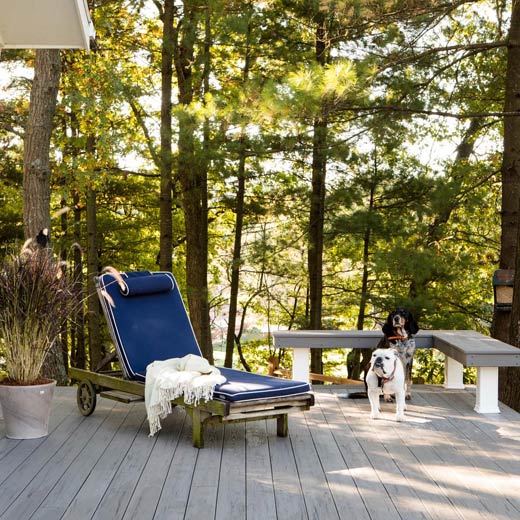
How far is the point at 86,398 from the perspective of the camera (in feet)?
18.6

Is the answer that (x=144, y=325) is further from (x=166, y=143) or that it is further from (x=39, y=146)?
(x=166, y=143)

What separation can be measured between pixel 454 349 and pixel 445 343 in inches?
12.6

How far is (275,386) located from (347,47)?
6.72 m

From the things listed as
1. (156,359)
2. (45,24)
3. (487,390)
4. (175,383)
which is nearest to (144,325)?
(156,359)

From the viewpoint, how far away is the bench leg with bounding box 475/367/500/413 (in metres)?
5.83

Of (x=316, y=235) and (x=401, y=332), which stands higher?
(x=316, y=235)

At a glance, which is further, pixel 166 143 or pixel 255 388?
pixel 166 143

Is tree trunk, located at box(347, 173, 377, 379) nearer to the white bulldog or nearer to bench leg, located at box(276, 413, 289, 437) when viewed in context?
the white bulldog

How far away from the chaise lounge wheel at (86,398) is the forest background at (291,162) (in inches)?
110

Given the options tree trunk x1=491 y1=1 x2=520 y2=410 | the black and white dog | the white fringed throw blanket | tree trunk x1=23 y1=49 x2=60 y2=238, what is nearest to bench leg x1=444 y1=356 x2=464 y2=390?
the black and white dog

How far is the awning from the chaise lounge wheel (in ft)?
7.62

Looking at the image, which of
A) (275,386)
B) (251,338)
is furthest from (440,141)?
(275,386)

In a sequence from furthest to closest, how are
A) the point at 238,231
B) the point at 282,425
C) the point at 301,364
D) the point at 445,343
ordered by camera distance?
the point at 238,231 → the point at 301,364 → the point at 445,343 → the point at 282,425

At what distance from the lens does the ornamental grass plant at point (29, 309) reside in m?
4.87
